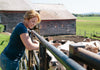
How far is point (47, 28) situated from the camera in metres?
32.0

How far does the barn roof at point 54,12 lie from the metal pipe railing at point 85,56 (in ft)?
101

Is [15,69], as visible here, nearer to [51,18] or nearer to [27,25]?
[27,25]

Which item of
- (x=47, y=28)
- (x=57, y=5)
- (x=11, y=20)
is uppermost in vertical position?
(x=57, y=5)

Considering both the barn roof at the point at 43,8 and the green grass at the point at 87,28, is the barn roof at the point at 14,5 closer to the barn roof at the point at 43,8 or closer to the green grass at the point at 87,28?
the barn roof at the point at 43,8

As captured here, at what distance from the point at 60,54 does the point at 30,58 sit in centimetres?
241

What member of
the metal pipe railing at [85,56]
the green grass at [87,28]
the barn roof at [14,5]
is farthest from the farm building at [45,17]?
the metal pipe railing at [85,56]

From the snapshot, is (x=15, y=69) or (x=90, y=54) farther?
(x=15, y=69)

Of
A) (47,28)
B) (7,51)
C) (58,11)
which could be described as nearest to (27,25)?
(7,51)

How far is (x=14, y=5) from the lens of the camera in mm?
27797

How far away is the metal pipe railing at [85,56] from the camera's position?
2.81 ft

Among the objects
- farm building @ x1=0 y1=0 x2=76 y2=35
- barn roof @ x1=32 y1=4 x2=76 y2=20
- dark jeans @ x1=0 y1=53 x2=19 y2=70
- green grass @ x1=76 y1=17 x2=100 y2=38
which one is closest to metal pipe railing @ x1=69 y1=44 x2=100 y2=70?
dark jeans @ x1=0 y1=53 x2=19 y2=70

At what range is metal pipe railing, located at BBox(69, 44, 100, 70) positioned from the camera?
858mm

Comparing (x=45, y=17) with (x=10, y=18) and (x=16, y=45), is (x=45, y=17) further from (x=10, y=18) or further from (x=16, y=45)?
(x=16, y=45)

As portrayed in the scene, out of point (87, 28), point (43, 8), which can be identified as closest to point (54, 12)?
point (43, 8)
